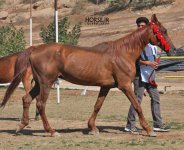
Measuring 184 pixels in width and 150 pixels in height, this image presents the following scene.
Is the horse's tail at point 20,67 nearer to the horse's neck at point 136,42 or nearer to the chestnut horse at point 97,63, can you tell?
the chestnut horse at point 97,63

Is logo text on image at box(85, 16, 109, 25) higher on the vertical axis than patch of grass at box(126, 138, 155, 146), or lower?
lower

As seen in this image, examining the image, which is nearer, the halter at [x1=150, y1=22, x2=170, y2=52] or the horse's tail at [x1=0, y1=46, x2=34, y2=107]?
the halter at [x1=150, y1=22, x2=170, y2=52]

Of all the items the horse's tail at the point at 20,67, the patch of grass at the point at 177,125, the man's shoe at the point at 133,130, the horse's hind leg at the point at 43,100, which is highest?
the horse's tail at the point at 20,67

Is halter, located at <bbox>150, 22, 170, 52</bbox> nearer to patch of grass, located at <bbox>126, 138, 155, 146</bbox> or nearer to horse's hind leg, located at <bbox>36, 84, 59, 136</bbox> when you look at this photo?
patch of grass, located at <bbox>126, 138, 155, 146</bbox>

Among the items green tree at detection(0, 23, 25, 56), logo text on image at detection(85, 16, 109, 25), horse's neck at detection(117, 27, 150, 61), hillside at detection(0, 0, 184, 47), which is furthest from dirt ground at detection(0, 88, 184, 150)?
logo text on image at detection(85, 16, 109, 25)

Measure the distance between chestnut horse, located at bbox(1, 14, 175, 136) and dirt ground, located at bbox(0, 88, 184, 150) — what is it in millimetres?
489

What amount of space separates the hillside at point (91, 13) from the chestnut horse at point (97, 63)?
120ft

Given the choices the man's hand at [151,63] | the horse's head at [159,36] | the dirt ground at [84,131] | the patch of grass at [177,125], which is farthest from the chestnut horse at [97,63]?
the patch of grass at [177,125]

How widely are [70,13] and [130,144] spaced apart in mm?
70390

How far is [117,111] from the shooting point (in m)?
17.4

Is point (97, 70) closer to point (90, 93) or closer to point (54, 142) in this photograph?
point (54, 142)

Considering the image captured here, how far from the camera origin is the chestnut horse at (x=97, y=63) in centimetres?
1116

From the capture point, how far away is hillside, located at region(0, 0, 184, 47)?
56.6m

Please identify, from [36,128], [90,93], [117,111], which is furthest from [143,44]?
[90,93]
